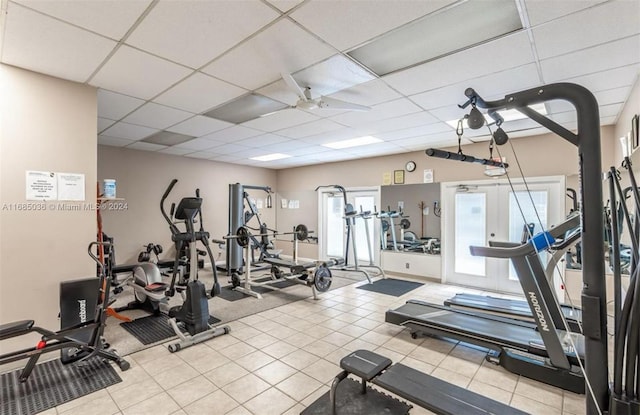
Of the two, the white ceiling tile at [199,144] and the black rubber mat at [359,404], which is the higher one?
the white ceiling tile at [199,144]

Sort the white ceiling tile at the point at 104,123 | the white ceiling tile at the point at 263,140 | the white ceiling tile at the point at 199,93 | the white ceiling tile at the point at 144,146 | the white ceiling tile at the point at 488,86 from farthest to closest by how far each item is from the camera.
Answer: the white ceiling tile at the point at 144,146 < the white ceiling tile at the point at 263,140 < the white ceiling tile at the point at 104,123 < the white ceiling tile at the point at 199,93 < the white ceiling tile at the point at 488,86

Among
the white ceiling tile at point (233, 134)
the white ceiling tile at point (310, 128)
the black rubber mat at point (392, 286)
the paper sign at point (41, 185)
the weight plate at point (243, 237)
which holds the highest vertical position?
the white ceiling tile at point (233, 134)

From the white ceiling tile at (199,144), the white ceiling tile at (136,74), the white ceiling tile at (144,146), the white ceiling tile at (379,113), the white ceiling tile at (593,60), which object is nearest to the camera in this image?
the white ceiling tile at (593,60)

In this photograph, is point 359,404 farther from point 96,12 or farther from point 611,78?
point 611,78

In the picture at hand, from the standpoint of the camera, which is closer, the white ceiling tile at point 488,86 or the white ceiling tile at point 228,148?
the white ceiling tile at point 488,86

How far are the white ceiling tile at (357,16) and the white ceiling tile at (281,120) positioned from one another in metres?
1.73

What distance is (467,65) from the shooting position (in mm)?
2607

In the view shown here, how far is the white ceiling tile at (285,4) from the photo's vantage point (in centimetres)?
181

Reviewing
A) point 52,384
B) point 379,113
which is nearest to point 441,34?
point 379,113

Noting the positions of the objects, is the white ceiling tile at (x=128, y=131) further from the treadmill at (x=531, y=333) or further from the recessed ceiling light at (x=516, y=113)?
the treadmill at (x=531, y=333)

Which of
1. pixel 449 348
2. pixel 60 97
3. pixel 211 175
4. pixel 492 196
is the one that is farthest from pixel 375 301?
pixel 211 175

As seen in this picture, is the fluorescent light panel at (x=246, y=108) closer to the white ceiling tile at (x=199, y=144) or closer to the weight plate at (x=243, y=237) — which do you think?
the white ceiling tile at (x=199, y=144)

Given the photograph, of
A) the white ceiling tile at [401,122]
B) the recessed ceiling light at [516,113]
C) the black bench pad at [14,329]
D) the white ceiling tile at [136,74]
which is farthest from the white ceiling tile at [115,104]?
the recessed ceiling light at [516,113]

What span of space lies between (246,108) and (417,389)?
3426 mm
